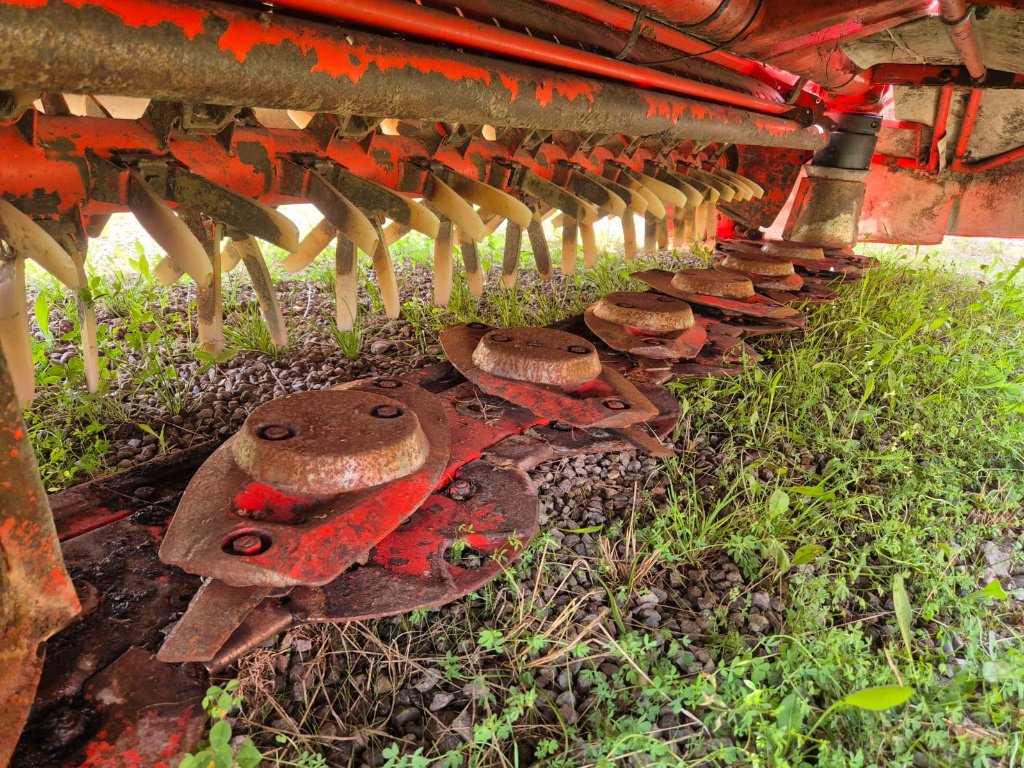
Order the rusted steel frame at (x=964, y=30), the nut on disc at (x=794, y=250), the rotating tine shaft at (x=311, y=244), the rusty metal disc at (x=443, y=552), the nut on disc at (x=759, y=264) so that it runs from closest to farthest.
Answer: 1. the rusty metal disc at (x=443, y=552)
2. the rotating tine shaft at (x=311, y=244)
3. the rusted steel frame at (x=964, y=30)
4. the nut on disc at (x=759, y=264)
5. the nut on disc at (x=794, y=250)

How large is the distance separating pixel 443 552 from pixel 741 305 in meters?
1.62

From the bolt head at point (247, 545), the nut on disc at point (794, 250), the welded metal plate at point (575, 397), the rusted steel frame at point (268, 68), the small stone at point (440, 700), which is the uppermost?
the rusted steel frame at point (268, 68)

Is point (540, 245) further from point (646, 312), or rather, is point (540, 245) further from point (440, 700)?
point (440, 700)

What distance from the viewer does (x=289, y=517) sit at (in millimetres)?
1086

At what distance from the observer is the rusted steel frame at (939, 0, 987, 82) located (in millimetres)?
2031

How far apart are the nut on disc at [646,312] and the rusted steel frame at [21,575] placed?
5.06ft

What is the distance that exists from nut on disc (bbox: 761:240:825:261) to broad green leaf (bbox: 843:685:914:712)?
9.10 ft

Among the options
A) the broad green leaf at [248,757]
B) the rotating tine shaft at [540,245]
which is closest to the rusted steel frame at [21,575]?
the broad green leaf at [248,757]

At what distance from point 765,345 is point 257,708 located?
7.00 feet

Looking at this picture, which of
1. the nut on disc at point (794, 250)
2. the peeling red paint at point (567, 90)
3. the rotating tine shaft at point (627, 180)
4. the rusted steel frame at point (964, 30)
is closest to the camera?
the peeling red paint at point (567, 90)

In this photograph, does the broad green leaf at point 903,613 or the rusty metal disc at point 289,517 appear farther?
the broad green leaf at point 903,613

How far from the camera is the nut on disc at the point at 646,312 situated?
2053 millimetres

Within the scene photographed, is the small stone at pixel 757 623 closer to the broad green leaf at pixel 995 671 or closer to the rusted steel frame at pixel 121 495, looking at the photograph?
the broad green leaf at pixel 995 671

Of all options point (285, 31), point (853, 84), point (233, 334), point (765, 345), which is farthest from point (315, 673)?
point (853, 84)
